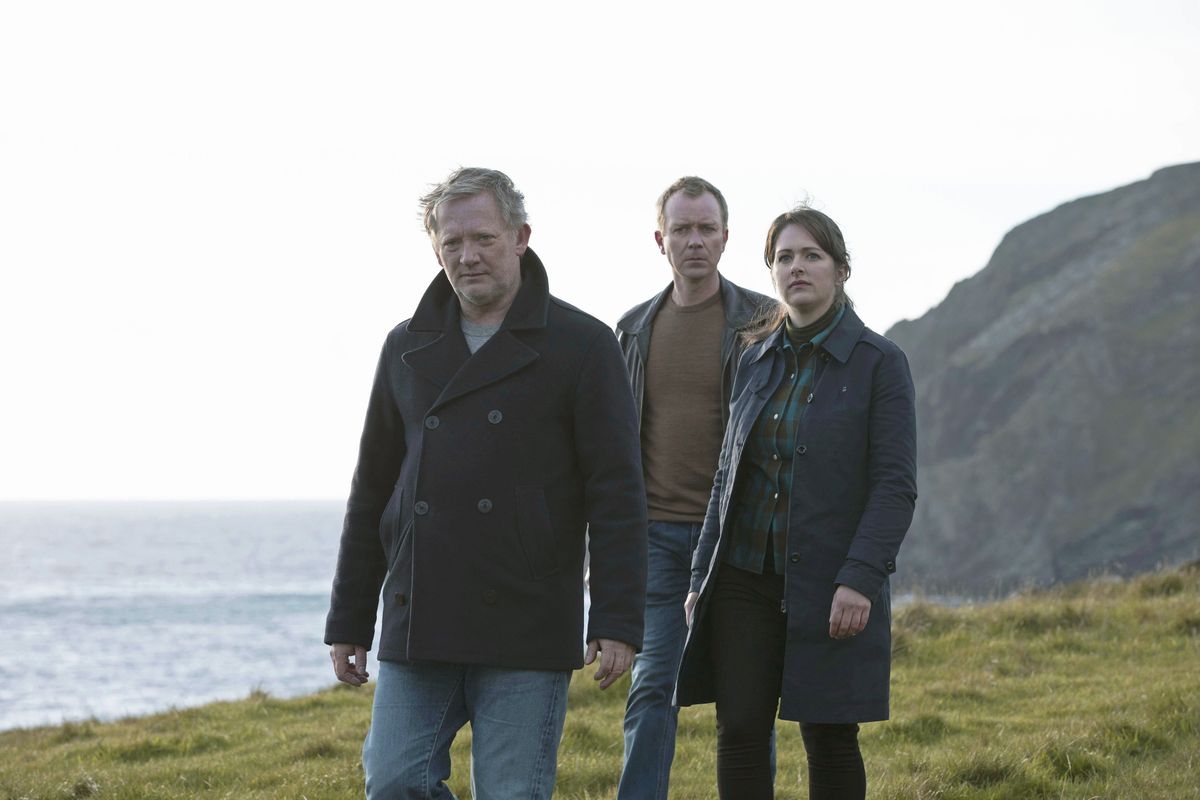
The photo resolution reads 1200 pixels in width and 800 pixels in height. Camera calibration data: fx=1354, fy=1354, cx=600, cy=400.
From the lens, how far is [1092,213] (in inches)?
5891

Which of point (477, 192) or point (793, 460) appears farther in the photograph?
point (793, 460)

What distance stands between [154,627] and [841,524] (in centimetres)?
5877

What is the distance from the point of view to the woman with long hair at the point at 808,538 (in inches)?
180

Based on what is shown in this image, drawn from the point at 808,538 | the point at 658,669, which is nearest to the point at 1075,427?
the point at 658,669

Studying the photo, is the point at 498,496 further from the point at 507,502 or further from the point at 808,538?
the point at 808,538

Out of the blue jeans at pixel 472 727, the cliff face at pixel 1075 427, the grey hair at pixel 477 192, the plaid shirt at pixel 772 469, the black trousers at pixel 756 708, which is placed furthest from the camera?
the cliff face at pixel 1075 427

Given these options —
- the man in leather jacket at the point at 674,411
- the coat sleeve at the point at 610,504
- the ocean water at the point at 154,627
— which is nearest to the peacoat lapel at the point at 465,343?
the coat sleeve at the point at 610,504

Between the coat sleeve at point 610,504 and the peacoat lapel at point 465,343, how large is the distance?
8.7 inches

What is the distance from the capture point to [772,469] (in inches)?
191

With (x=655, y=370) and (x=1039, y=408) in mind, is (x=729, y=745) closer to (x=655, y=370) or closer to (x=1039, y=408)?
(x=655, y=370)

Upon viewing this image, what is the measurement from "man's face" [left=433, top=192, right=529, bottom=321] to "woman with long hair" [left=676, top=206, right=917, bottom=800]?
125 centimetres

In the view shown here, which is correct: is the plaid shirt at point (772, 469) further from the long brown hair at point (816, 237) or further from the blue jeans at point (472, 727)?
the blue jeans at point (472, 727)

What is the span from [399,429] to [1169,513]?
11645 cm

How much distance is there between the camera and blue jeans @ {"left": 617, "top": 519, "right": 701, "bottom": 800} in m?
5.55
